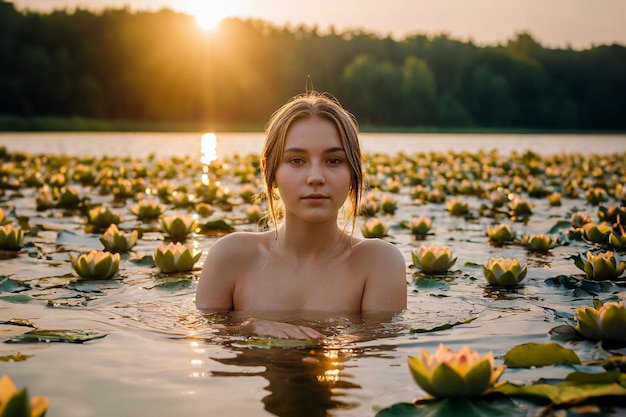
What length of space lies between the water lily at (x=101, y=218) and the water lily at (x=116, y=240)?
4.19ft

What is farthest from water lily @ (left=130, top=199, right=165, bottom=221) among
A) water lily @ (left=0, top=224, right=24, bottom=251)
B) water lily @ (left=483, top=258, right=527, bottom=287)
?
water lily @ (left=483, top=258, right=527, bottom=287)

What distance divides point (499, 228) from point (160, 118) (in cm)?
5741

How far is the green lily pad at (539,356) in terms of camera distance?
8.86 feet

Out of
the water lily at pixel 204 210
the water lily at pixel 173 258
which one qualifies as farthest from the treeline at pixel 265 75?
the water lily at pixel 173 258

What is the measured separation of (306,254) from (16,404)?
2.33 metres

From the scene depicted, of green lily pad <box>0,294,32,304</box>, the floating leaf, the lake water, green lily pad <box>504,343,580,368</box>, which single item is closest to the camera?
the lake water

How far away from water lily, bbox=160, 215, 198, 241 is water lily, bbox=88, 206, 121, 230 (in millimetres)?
743

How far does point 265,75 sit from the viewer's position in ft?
236

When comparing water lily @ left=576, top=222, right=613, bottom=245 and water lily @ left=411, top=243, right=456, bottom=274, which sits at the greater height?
→ water lily @ left=576, top=222, right=613, bottom=245

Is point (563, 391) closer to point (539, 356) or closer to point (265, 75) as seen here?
point (539, 356)

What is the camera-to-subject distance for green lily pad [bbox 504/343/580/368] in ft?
8.86

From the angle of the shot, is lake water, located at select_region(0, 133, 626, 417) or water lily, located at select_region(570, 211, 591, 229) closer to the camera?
lake water, located at select_region(0, 133, 626, 417)

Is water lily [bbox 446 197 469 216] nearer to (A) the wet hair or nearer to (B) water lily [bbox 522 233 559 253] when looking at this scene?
(B) water lily [bbox 522 233 559 253]

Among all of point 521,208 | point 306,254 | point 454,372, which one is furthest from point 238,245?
point 521,208
